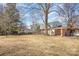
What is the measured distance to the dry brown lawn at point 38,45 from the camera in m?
2.30

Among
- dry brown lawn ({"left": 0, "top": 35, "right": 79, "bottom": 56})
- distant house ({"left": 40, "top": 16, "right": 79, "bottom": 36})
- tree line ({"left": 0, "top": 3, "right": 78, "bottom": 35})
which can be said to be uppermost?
tree line ({"left": 0, "top": 3, "right": 78, "bottom": 35})

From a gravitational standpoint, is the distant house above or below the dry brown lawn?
above

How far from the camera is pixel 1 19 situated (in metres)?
2.32

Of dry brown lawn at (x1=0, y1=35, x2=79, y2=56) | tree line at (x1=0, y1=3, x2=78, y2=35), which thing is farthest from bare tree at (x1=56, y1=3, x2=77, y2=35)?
dry brown lawn at (x1=0, y1=35, x2=79, y2=56)

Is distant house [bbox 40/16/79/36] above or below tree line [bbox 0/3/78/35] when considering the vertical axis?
below

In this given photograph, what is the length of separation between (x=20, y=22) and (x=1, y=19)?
227 mm

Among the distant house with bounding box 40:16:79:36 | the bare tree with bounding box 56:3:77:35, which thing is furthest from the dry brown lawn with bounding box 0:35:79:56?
the bare tree with bounding box 56:3:77:35

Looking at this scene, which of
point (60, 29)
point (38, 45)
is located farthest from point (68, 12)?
point (38, 45)

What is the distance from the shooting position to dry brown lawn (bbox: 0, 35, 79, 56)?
Result: 7.54ft

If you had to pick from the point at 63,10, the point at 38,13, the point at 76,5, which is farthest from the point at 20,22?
the point at 76,5

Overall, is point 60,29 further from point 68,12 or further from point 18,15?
point 18,15

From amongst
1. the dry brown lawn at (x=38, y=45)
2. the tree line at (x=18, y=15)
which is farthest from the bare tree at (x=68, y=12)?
the dry brown lawn at (x=38, y=45)

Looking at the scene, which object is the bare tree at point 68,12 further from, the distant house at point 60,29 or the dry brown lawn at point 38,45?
the dry brown lawn at point 38,45

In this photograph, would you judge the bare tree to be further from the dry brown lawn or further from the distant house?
the dry brown lawn
